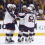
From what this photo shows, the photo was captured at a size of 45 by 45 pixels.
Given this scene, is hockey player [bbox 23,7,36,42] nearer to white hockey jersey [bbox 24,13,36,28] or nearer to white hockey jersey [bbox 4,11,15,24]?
white hockey jersey [bbox 24,13,36,28]

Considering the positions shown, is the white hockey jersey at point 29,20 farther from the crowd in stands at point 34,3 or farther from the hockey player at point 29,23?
the crowd in stands at point 34,3

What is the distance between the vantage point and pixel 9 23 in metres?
2.33

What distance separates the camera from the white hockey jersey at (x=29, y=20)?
2.30m

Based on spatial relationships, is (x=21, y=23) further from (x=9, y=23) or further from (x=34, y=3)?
(x=34, y=3)

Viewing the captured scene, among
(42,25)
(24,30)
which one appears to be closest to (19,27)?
(24,30)

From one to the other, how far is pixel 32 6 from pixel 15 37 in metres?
0.94

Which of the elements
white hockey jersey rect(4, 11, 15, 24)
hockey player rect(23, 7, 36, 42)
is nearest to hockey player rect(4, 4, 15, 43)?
white hockey jersey rect(4, 11, 15, 24)

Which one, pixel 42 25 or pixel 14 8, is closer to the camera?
pixel 14 8

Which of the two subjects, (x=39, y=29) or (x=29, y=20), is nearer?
(x=29, y=20)

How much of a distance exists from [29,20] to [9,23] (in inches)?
20.5

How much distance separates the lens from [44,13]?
8.27 feet

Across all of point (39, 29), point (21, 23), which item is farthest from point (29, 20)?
point (39, 29)

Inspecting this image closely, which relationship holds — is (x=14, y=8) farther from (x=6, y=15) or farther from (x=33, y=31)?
(x=33, y=31)

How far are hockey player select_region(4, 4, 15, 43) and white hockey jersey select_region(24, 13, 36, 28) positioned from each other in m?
0.34
